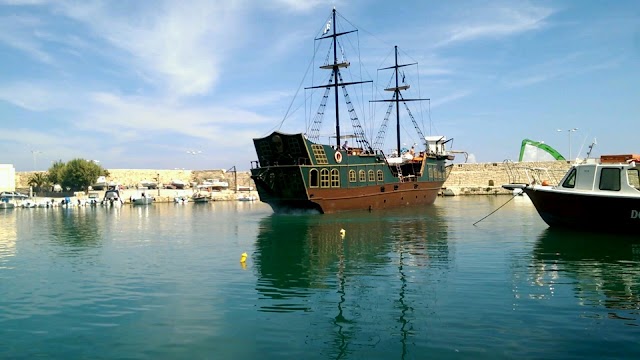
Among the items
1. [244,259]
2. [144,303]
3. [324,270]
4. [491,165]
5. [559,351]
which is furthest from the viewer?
[491,165]

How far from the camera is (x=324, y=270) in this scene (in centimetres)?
1502

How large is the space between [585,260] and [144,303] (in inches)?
507

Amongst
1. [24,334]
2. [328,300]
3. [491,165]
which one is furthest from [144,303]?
[491,165]

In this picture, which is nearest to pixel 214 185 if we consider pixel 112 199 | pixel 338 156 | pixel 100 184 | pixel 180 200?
pixel 180 200

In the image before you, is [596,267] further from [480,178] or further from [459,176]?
[459,176]

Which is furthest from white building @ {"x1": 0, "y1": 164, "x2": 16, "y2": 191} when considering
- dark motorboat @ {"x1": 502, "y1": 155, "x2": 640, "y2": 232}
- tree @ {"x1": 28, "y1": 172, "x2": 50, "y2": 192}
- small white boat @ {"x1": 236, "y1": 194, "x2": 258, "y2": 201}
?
dark motorboat @ {"x1": 502, "y1": 155, "x2": 640, "y2": 232}

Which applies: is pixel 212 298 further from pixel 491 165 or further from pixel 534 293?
pixel 491 165

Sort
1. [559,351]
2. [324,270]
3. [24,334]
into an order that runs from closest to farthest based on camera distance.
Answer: [559,351] → [24,334] → [324,270]

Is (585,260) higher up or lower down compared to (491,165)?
lower down

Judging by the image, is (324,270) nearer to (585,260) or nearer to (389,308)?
(389,308)

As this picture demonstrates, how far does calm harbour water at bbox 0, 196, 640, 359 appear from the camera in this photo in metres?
8.17

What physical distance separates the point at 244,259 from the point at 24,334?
810 cm

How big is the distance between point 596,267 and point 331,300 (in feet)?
27.1

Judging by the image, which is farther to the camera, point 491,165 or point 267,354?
point 491,165
